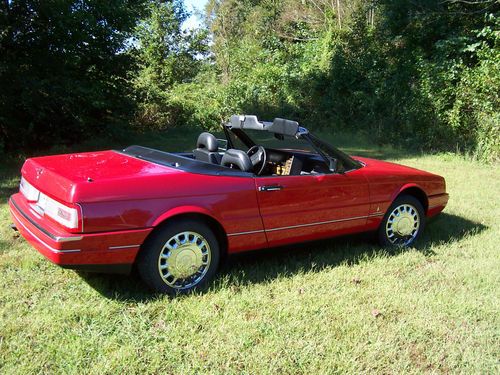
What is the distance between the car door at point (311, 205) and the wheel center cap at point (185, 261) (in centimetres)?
67

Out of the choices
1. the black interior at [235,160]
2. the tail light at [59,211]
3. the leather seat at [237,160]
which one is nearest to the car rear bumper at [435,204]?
the black interior at [235,160]

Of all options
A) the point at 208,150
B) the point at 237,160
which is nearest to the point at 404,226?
the point at 237,160

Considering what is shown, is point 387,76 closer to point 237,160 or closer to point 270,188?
point 237,160

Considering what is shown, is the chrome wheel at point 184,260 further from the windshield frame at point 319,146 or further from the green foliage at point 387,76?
the green foliage at point 387,76

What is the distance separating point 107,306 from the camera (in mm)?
3516

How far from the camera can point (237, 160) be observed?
4242 millimetres

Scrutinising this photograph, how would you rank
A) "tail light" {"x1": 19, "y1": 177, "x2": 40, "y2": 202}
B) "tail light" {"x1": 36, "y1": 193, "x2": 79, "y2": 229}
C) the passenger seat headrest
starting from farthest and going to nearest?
the passenger seat headrest, "tail light" {"x1": 19, "y1": 177, "x2": 40, "y2": 202}, "tail light" {"x1": 36, "y1": 193, "x2": 79, "y2": 229}

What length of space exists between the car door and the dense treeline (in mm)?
6970

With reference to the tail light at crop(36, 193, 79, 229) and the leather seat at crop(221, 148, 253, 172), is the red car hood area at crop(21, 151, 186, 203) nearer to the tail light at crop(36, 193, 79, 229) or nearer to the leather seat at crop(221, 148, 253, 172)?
the tail light at crop(36, 193, 79, 229)

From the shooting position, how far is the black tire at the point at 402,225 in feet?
16.5

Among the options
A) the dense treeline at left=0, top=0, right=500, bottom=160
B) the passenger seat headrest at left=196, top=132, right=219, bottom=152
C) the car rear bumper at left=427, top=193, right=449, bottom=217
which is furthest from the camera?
the dense treeline at left=0, top=0, right=500, bottom=160

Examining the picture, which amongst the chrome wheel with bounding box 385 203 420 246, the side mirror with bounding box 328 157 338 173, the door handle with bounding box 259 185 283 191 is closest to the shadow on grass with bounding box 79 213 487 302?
the chrome wheel with bounding box 385 203 420 246

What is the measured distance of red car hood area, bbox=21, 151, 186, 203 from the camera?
3.30 metres

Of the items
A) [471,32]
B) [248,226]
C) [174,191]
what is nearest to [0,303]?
[174,191]
